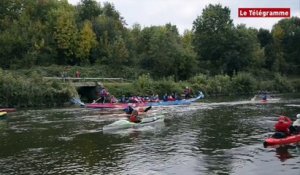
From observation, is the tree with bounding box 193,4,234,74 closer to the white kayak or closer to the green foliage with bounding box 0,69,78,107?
the green foliage with bounding box 0,69,78,107

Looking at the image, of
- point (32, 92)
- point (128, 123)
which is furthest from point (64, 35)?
point (128, 123)

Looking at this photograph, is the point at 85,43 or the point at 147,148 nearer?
the point at 147,148

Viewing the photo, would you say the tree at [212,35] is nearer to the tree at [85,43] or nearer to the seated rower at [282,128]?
the tree at [85,43]

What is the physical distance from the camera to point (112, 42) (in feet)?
276

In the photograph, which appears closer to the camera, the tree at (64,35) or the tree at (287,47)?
the tree at (64,35)

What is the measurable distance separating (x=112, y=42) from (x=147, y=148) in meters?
60.0

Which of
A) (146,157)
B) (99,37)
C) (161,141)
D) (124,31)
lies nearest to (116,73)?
(99,37)

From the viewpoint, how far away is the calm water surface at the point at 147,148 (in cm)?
2084

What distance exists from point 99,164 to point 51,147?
5.78 metres

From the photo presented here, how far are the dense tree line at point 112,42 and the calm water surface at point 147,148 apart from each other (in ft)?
126

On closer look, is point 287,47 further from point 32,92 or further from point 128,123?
point 128,123

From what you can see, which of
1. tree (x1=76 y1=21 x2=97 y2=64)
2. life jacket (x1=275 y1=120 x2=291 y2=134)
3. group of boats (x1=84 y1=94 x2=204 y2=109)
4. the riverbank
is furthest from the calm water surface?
tree (x1=76 y1=21 x2=97 y2=64)

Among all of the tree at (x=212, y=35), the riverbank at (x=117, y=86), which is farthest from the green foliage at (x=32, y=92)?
the tree at (x=212, y=35)

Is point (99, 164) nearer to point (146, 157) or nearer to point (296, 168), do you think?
point (146, 157)
